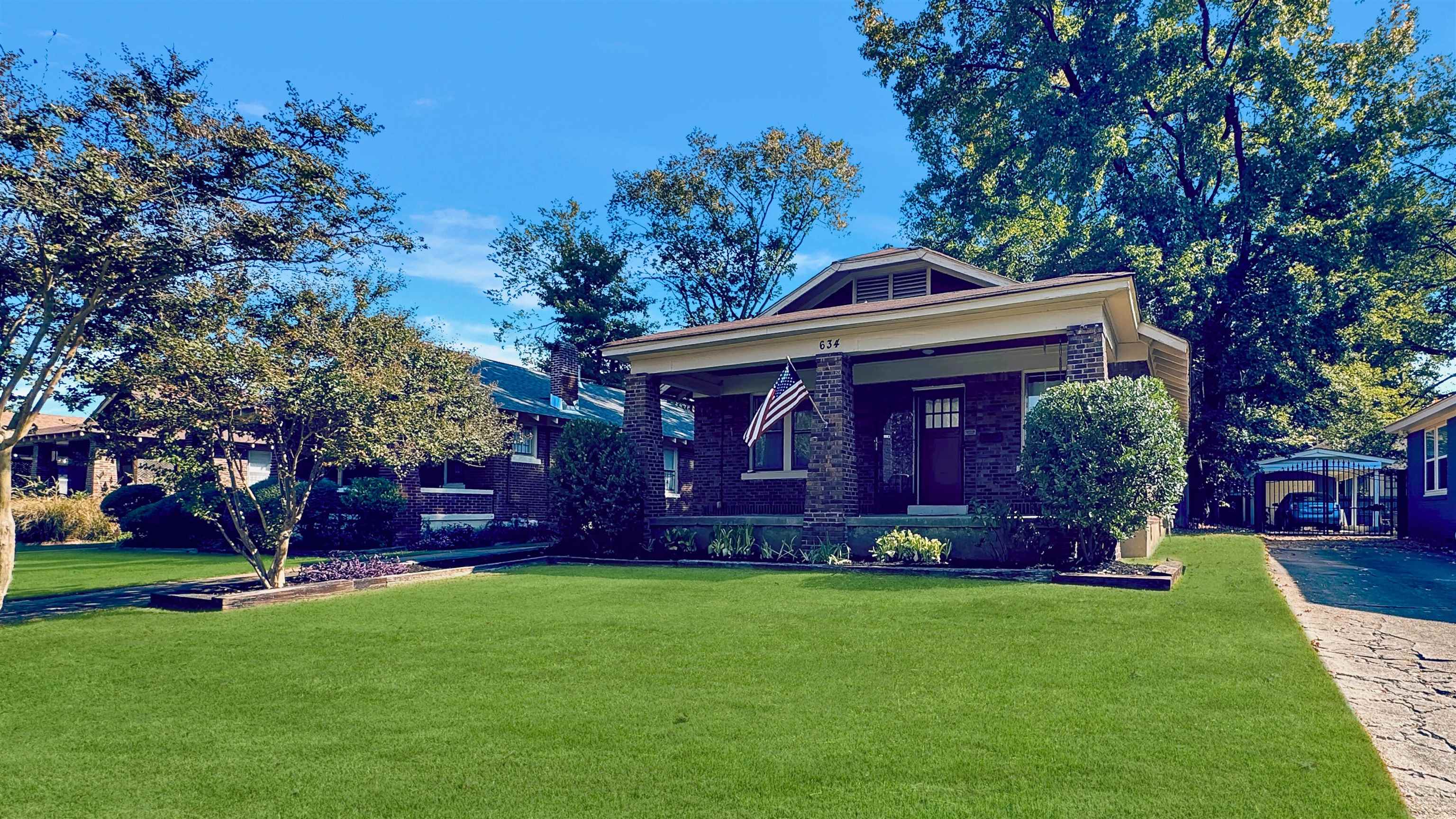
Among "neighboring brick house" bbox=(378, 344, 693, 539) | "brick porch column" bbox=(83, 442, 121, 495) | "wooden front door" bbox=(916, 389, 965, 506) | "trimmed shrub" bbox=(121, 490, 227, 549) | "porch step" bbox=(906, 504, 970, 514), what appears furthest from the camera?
"brick porch column" bbox=(83, 442, 121, 495)

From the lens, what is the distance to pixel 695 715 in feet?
16.4

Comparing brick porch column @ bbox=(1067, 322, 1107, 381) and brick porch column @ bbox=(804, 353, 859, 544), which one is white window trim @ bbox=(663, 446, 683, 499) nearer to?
brick porch column @ bbox=(804, 353, 859, 544)

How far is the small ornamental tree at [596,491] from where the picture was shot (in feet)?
49.6

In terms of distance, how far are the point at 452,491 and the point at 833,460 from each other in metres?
10.9

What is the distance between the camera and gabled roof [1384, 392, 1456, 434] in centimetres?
1719

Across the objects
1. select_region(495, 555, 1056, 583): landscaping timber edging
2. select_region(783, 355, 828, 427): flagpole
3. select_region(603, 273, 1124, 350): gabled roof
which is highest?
select_region(603, 273, 1124, 350): gabled roof

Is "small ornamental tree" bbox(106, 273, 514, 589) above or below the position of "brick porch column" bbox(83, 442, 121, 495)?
above

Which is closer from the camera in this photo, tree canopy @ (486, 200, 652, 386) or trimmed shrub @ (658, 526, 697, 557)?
trimmed shrub @ (658, 526, 697, 557)

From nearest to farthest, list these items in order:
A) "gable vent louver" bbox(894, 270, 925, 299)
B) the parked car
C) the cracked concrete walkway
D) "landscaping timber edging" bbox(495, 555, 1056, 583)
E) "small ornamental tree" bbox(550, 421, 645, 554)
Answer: the cracked concrete walkway < "landscaping timber edging" bbox(495, 555, 1056, 583) < "small ornamental tree" bbox(550, 421, 645, 554) < "gable vent louver" bbox(894, 270, 925, 299) < the parked car

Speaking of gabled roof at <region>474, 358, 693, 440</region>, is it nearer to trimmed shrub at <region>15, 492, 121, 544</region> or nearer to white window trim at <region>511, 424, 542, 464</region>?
white window trim at <region>511, 424, 542, 464</region>

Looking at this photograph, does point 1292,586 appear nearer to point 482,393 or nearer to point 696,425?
point 696,425

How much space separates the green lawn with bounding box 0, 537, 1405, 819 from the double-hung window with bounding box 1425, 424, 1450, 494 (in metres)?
13.8

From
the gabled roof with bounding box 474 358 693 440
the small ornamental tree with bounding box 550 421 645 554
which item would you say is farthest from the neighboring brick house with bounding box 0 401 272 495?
the small ornamental tree with bounding box 550 421 645 554

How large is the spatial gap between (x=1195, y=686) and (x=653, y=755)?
3.52m
